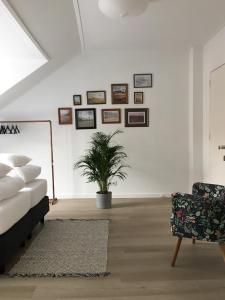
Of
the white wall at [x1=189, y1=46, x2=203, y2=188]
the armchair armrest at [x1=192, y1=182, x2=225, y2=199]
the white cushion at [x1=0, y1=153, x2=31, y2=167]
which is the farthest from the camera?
the white wall at [x1=189, y1=46, x2=203, y2=188]

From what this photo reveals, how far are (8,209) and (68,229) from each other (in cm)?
112

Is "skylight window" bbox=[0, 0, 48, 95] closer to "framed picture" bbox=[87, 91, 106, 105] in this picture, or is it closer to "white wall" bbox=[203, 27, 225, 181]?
"framed picture" bbox=[87, 91, 106, 105]

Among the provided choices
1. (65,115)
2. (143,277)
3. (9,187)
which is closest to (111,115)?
(65,115)

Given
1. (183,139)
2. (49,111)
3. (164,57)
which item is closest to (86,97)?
A: (49,111)

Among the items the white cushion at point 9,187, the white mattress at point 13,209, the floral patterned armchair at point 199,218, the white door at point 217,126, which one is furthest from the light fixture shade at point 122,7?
the white mattress at point 13,209

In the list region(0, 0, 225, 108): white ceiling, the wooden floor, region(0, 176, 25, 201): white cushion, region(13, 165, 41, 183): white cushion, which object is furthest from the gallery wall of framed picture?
region(0, 176, 25, 201): white cushion

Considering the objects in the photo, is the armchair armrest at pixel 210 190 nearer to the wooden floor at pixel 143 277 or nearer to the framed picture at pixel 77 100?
the wooden floor at pixel 143 277

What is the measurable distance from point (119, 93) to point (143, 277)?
10.4 ft

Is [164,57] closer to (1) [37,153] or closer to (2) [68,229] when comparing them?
(1) [37,153]

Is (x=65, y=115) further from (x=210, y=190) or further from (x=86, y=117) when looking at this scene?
(x=210, y=190)

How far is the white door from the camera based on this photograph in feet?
12.2

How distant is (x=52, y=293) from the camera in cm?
208

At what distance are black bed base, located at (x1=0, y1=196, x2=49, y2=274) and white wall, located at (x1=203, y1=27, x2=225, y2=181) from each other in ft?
8.57

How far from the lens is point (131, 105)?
480 cm
